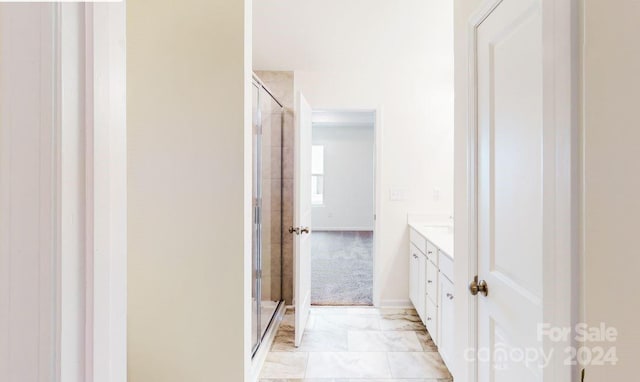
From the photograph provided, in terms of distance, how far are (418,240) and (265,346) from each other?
→ 1577mm

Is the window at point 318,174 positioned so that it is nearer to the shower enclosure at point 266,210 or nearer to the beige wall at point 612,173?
the shower enclosure at point 266,210

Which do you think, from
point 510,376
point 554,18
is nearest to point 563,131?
point 554,18

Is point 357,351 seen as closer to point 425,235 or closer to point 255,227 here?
point 425,235

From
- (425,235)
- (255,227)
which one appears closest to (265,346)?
(255,227)

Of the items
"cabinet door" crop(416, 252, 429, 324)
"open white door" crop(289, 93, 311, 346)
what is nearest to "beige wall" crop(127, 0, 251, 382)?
"open white door" crop(289, 93, 311, 346)

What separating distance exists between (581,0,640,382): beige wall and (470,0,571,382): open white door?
0.25ft

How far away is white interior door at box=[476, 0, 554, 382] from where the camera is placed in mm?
953

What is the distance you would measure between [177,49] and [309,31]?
1343 millimetres

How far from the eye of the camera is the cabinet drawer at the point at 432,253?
2363 millimetres

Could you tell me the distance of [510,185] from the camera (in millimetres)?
1099

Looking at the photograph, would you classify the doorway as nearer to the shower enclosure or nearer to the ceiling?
the shower enclosure

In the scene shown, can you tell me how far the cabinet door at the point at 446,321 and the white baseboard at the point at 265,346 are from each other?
1.25 meters
